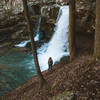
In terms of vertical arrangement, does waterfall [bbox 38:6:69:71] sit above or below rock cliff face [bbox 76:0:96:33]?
below

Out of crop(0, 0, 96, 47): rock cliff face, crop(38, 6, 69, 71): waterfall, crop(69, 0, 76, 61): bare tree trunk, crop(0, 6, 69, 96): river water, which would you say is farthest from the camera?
crop(38, 6, 69, 71): waterfall

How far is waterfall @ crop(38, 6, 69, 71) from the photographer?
16047 millimetres

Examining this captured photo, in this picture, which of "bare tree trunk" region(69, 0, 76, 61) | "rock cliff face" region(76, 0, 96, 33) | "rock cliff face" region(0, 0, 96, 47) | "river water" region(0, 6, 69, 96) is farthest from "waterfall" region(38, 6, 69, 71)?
"bare tree trunk" region(69, 0, 76, 61)

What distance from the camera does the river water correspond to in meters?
12.2

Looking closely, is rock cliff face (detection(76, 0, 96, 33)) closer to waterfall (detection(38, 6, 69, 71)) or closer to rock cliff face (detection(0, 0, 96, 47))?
rock cliff face (detection(0, 0, 96, 47))

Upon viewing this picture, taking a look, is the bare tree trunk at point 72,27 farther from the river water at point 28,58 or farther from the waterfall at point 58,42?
the waterfall at point 58,42

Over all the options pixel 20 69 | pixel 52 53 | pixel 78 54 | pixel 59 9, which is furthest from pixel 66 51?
pixel 59 9

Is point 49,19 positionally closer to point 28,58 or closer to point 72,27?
point 28,58

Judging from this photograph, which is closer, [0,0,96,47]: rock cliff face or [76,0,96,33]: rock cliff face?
[76,0,96,33]: rock cliff face

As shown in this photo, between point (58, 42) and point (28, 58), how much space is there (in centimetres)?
419

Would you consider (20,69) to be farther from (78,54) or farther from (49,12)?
(49,12)

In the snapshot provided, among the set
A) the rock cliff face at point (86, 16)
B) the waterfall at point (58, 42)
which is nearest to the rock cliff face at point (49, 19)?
the rock cliff face at point (86, 16)

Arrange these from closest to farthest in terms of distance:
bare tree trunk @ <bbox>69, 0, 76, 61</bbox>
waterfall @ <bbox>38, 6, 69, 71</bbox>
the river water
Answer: bare tree trunk @ <bbox>69, 0, 76, 61</bbox> → the river water → waterfall @ <bbox>38, 6, 69, 71</bbox>

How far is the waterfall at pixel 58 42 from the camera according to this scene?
16047 millimetres
